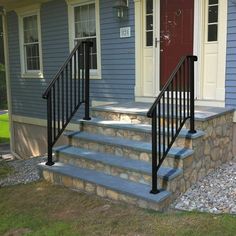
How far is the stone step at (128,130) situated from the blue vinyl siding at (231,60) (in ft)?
3.64

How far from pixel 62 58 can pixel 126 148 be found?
4019mm

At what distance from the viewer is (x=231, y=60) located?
5316 mm

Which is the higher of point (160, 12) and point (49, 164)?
point (160, 12)

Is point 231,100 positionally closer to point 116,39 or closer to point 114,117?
point 114,117

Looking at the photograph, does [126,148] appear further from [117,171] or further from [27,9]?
[27,9]

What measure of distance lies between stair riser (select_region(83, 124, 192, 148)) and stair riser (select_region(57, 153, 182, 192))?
0.54m

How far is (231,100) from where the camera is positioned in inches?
212

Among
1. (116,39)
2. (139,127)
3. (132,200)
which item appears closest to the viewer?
(132,200)

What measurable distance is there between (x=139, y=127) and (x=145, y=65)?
186 cm

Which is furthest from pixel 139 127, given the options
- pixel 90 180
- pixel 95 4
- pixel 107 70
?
pixel 95 4

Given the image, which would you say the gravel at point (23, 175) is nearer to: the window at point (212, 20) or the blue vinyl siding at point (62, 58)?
the blue vinyl siding at point (62, 58)

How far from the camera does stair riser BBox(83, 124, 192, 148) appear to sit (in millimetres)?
4508

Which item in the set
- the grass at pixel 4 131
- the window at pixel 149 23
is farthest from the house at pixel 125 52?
the grass at pixel 4 131

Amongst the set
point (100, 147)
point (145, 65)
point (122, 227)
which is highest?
point (145, 65)
